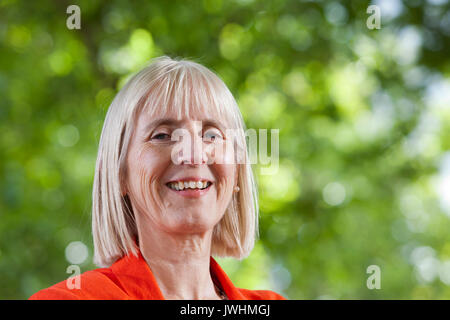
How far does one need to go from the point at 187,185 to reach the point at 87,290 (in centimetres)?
16

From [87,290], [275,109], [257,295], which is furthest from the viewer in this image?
[275,109]

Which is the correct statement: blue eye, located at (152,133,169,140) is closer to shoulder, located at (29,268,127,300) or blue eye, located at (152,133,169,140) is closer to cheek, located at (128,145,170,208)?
cheek, located at (128,145,170,208)

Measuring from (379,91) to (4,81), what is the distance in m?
1.61

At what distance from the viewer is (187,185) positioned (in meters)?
0.66

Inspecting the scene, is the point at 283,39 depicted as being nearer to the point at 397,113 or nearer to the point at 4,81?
the point at 397,113

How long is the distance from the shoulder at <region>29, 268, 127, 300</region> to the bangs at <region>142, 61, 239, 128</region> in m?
0.20

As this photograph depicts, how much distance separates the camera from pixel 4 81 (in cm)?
232

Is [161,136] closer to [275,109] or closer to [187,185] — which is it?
[187,185]

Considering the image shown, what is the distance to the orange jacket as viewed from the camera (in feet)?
2.04

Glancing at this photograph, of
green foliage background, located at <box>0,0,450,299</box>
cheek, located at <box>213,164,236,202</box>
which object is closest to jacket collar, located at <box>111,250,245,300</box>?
cheek, located at <box>213,164,236,202</box>

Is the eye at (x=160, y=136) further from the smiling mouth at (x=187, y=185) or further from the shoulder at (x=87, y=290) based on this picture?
the shoulder at (x=87, y=290)

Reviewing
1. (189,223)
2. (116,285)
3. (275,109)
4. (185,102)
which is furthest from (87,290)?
(275,109)

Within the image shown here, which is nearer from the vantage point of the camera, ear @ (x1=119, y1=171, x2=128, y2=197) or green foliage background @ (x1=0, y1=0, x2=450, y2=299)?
ear @ (x1=119, y1=171, x2=128, y2=197)

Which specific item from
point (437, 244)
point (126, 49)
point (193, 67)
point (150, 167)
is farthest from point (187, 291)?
point (437, 244)
